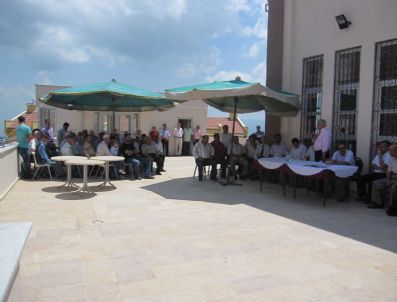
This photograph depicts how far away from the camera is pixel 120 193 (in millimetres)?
8289

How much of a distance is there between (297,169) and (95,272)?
15.9 ft

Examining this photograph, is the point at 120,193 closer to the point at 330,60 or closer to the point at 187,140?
the point at 330,60

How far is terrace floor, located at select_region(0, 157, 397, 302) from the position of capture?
11.8 feet

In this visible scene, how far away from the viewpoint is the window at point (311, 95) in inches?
398

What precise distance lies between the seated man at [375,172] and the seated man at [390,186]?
0.22m

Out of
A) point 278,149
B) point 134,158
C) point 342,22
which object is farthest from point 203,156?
point 342,22

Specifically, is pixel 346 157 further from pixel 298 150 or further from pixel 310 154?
pixel 298 150

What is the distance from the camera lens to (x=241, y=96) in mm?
9875

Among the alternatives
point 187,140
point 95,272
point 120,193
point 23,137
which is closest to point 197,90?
point 120,193

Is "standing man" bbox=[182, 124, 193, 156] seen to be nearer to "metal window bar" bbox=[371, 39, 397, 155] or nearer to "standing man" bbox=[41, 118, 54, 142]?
"standing man" bbox=[41, 118, 54, 142]

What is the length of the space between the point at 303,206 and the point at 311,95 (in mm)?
3981


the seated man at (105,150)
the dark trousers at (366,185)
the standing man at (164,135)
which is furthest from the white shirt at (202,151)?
the standing man at (164,135)

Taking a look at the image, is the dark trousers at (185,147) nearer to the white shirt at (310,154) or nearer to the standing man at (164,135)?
the standing man at (164,135)

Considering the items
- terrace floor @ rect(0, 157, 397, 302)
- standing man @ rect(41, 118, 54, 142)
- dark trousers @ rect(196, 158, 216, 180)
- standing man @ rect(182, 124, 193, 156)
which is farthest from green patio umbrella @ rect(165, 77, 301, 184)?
standing man @ rect(182, 124, 193, 156)
